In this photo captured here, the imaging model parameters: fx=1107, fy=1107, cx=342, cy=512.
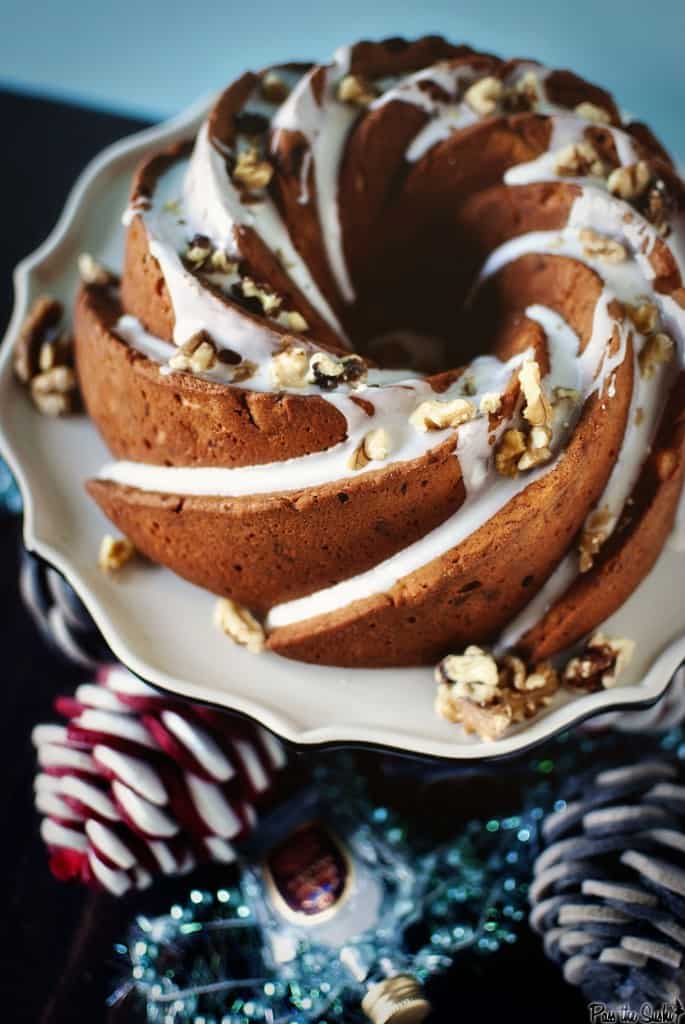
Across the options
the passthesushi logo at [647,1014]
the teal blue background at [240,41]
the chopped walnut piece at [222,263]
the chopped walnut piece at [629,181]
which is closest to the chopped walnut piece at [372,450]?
the chopped walnut piece at [222,263]

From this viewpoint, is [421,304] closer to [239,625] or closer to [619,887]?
[239,625]

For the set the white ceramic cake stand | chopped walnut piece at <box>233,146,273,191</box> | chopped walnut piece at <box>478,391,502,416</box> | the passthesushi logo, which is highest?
chopped walnut piece at <box>233,146,273,191</box>

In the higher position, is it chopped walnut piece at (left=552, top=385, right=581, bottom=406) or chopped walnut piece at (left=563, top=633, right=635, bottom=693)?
chopped walnut piece at (left=552, top=385, right=581, bottom=406)

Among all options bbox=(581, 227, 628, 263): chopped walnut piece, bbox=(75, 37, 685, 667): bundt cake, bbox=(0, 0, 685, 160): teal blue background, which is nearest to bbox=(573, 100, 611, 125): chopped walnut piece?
bbox=(75, 37, 685, 667): bundt cake

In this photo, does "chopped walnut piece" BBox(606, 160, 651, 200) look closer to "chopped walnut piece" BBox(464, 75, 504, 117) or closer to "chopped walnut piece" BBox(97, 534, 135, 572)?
"chopped walnut piece" BBox(464, 75, 504, 117)

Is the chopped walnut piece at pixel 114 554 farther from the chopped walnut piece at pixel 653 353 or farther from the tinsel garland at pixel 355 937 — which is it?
the chopped walnut piece at pixel 653 353

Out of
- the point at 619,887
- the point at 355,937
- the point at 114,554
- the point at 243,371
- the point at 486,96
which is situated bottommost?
the point at 355,937

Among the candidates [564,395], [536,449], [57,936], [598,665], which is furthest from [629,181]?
[57,936]
